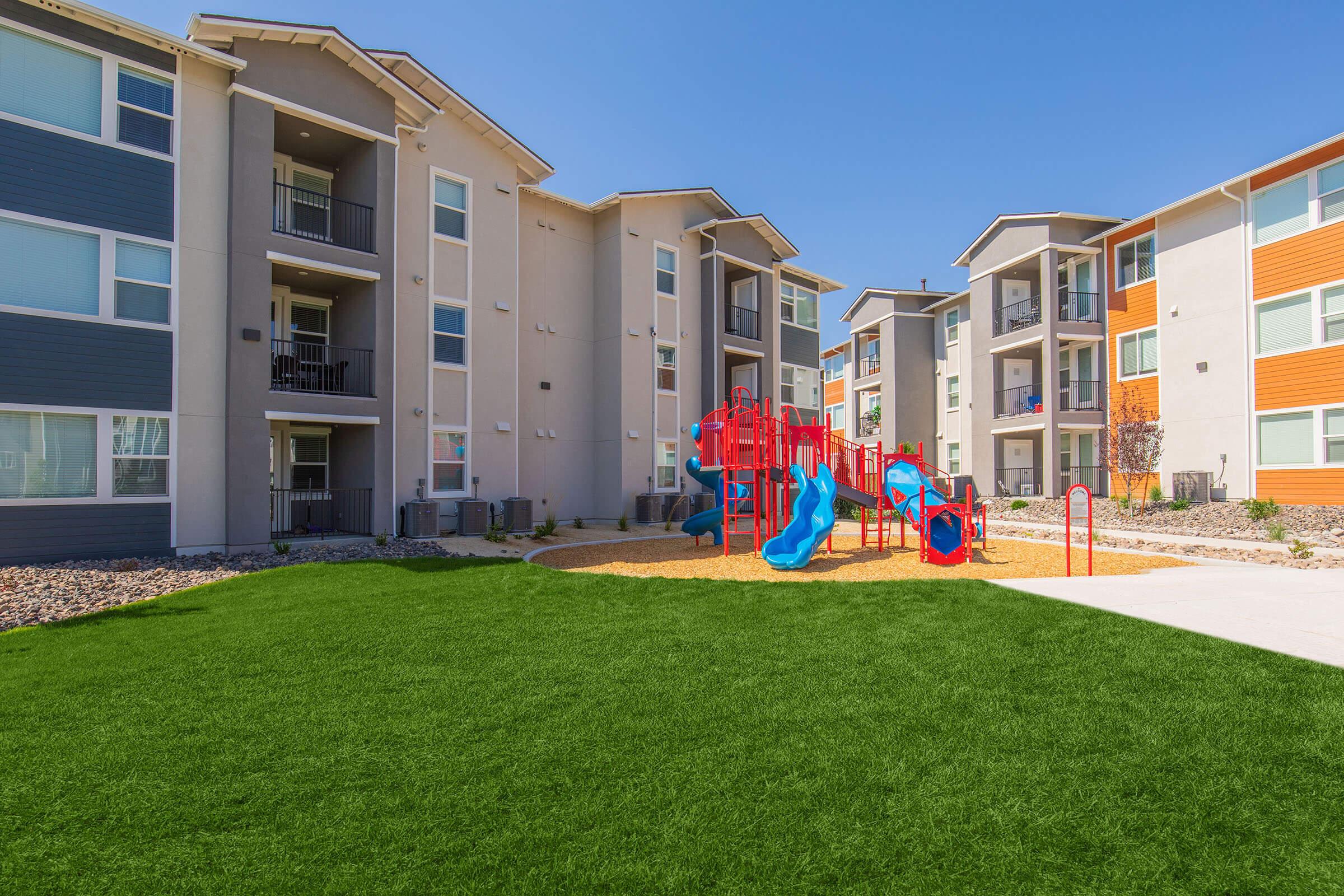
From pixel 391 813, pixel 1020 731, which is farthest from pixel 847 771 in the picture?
pixel 391 813

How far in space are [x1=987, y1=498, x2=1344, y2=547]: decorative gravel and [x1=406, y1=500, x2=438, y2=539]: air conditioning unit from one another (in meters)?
17.3

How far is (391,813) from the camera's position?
354 cm

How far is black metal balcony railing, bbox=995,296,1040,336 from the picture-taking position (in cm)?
2723

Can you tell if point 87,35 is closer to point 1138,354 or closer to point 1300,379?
point 1300,379

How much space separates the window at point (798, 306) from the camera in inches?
1103

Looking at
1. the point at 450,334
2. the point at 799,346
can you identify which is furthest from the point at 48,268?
the point at 799,346

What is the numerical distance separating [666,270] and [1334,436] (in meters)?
18.9

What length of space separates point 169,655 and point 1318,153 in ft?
85.9

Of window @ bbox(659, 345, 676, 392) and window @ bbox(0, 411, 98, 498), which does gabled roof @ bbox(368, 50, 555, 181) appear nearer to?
window @ bbox(659, 345, 676, 392)

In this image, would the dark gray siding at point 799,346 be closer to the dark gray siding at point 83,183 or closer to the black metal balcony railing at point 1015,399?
the black metal balcony railing at point 1015,399

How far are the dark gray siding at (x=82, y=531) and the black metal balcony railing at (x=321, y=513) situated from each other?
92.6 inches

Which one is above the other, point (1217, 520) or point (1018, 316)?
point (1018, 316)

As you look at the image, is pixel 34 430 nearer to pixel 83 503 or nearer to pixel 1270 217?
pixel 83 503

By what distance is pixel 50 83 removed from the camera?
1206 cm
